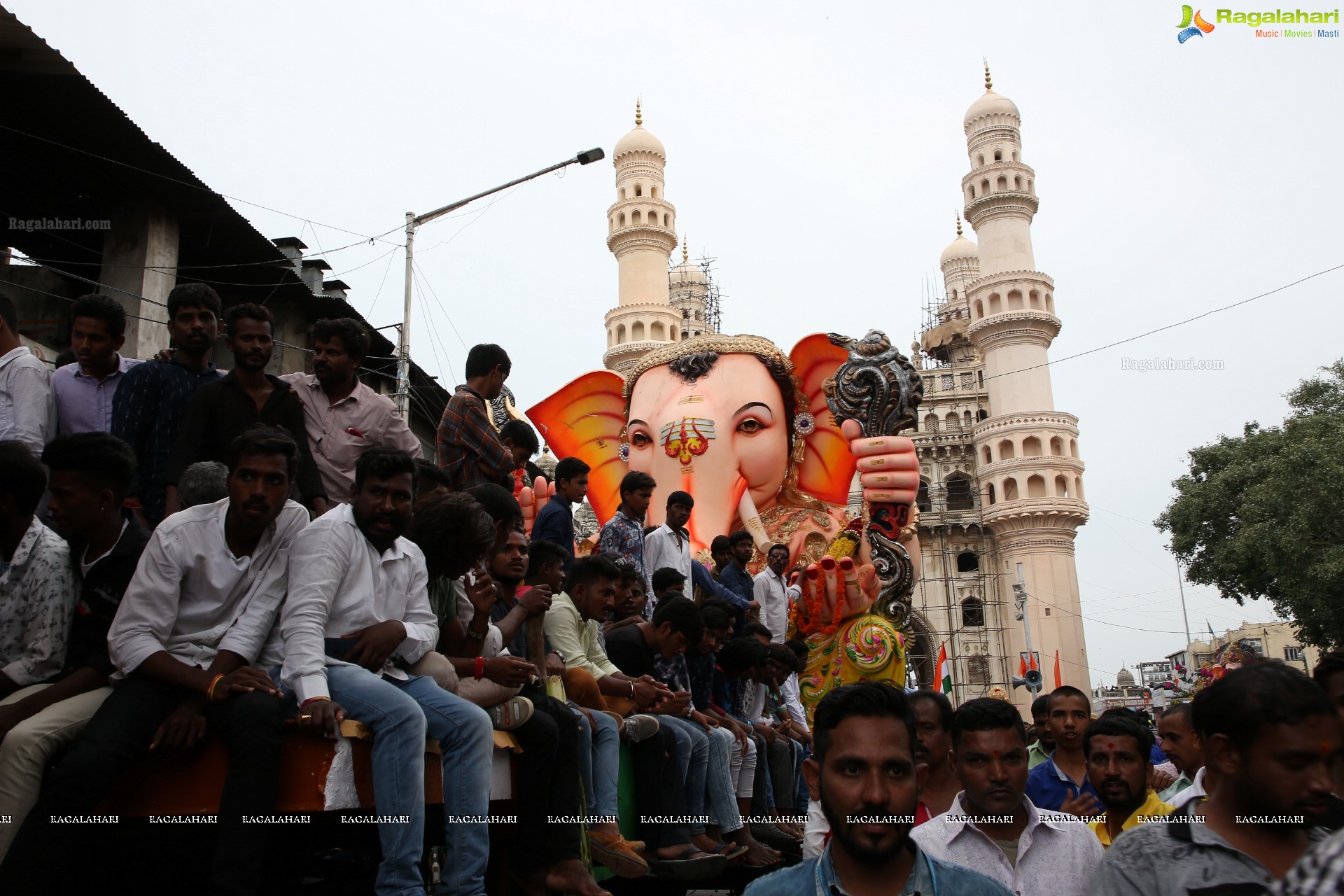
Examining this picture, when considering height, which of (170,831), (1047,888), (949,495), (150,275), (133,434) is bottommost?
(1047,888)

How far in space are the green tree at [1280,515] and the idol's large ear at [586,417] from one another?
16239 mm

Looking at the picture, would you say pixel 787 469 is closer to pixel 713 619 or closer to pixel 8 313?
pixel 713 619

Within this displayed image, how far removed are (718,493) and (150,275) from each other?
851cm

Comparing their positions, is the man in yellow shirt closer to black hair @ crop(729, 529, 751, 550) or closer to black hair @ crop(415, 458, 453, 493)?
black hair @ crop(415, 458, 453, 493)

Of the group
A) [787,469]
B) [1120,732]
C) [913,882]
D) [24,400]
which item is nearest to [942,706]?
[1120,732]

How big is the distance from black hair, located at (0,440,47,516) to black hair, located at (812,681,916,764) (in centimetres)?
240

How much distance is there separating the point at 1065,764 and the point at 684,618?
184cm

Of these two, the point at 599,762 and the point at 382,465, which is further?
the point at 599,762

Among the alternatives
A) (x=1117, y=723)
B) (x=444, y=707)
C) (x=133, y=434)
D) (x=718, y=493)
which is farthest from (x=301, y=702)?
(x=718, y=493)

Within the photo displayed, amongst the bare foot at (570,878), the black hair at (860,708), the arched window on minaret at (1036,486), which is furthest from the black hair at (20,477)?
the arched window on minaret at (1036,486)

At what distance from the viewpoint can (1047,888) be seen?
2990mm

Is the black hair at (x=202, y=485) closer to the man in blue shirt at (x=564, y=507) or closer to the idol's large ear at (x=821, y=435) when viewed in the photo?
the man in blue shirt at (x=564, y=507)

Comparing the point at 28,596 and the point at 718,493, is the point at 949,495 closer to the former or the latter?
the point at 718,493

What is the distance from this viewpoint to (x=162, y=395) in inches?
177
